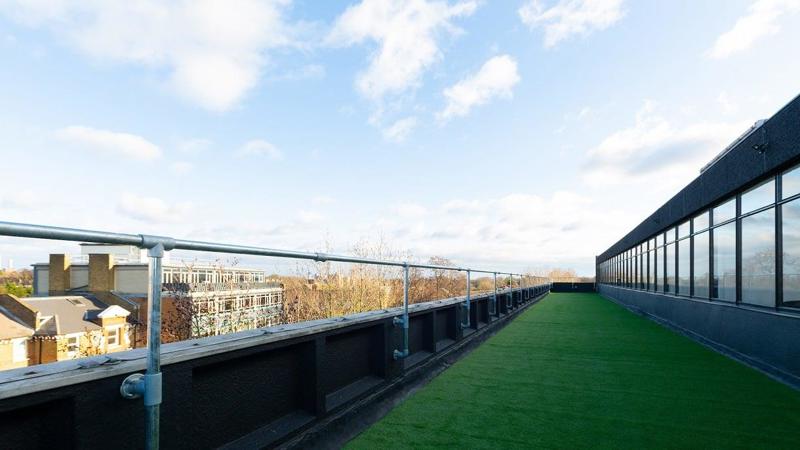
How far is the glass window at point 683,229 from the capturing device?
11822mm

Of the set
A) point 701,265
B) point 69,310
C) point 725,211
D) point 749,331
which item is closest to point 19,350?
point 69,310

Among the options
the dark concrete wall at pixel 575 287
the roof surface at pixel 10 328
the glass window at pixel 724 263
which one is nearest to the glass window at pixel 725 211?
the glass window at pixel 724 263

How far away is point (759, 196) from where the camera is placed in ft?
23.7

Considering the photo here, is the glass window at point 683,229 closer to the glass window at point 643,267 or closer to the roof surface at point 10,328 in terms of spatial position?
the glass window at point 643,267

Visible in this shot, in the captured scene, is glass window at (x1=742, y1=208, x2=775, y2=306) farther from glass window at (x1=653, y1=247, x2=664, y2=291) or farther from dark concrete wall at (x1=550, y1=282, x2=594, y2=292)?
dark concrete wall at (x1=550, y1=282, x2=594, y2=292)

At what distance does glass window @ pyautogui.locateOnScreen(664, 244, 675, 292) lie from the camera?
12992 millimetres

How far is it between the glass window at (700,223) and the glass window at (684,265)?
22.5 inches

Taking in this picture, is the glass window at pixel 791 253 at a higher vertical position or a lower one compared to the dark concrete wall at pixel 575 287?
higher

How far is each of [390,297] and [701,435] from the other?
7.51m

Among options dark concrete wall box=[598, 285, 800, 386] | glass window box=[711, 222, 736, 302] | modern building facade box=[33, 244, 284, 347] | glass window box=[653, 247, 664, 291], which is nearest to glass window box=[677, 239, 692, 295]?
dark concrete wall box=[598, 285, 800, 386]

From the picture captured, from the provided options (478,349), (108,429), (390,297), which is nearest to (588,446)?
(108,429)

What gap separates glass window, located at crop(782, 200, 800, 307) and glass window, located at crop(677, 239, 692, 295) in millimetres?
5195

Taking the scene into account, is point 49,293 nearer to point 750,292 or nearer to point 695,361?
point 695,361

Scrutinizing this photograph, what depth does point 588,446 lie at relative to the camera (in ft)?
10.3
